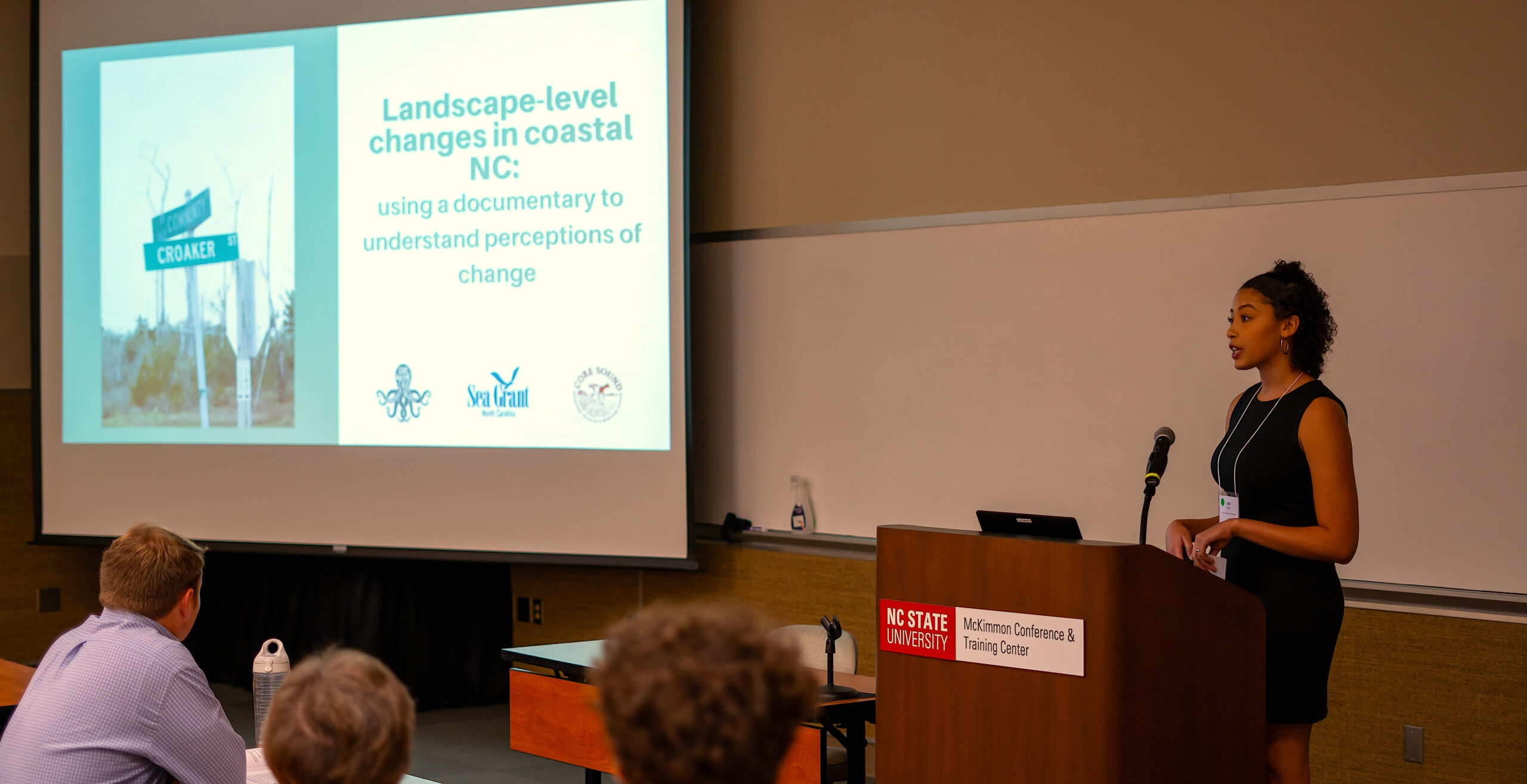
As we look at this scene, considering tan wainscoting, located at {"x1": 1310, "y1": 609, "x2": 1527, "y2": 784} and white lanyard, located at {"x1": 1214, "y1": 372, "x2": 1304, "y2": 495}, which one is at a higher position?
white lanyard, located at {"x1": 1214, "y1": 372, "x2": 1304, "y2": 495}

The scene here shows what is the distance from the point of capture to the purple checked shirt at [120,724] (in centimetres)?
188

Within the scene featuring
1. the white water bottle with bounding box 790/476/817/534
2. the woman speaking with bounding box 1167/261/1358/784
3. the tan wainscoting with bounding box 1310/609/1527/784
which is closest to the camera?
the woman speaking with bounding box 1167/261/1358/784

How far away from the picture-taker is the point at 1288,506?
2.30 meters

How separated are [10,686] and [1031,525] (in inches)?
103

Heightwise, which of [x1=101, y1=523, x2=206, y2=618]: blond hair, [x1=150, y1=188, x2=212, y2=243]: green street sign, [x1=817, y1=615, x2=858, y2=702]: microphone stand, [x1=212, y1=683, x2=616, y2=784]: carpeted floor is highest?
[x1=150, y1=188, x2=212, y2=243]: green street sign

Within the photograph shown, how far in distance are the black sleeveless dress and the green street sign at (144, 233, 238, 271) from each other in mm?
4369

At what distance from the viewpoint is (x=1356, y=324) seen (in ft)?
10.8

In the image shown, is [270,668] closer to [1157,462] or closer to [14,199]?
[1157,462]

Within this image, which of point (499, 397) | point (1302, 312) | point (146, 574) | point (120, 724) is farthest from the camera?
point (499, 397)

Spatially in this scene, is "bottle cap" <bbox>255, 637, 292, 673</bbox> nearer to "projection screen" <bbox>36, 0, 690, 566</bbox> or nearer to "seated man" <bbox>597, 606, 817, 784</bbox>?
"seated man" <bbox>597, 606, 817, 784</bbox>

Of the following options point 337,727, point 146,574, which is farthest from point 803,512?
point 337,727

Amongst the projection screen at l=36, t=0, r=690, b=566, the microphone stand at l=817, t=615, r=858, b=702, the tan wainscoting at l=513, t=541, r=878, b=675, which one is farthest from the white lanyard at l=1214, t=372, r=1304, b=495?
the projection screen at l=36, t=0, r=690, b=566

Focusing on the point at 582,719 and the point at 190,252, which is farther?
the point at 190,252

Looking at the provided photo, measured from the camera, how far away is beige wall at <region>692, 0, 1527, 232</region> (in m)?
3.20
